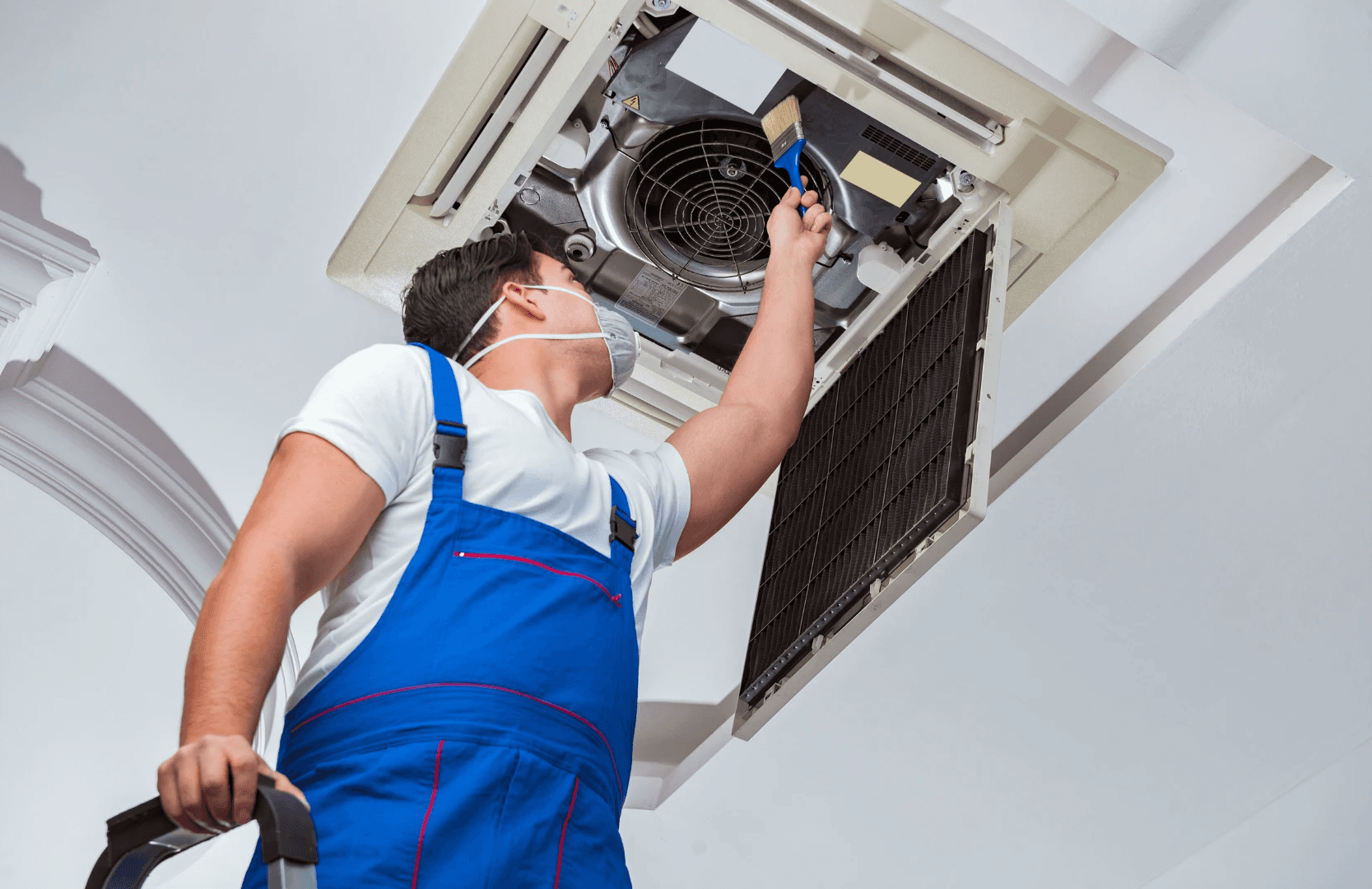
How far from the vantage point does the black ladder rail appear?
0.84 metres

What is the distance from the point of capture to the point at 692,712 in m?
3.04

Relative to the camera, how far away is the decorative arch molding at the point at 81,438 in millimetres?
2229

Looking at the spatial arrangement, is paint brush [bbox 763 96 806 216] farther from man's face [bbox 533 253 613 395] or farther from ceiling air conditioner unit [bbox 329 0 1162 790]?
man's face [bbox 533 253 613 395]

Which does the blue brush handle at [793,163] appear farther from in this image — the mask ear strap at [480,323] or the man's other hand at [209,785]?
the man's other hand at [209,785]

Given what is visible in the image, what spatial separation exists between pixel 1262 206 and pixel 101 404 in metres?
2.24

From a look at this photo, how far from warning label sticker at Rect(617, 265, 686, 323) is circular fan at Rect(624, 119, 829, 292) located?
22 millimetres

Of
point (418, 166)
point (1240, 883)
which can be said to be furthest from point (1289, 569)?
point (418, 166)

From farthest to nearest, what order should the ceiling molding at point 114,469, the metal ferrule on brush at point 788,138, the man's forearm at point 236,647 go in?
the ceiling molding at point 114,469 → the metal ferrule on brush at point 788,138 → the man's forearm at point 236,647

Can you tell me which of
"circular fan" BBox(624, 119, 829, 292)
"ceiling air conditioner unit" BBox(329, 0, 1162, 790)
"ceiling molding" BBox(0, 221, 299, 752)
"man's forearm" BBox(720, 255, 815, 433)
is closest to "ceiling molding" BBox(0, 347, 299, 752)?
"ceiling molding" BBox(0, 221, 299, 752)

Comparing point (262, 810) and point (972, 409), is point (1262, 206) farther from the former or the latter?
point (262, 810)

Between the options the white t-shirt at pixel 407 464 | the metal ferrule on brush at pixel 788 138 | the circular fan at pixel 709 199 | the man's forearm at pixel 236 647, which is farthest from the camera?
the circular fan at pixel 709 199

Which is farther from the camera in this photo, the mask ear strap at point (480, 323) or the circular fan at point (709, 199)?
the circular fan at point (709, 199)

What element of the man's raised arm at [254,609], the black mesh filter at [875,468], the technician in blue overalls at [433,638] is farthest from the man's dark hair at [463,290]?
the black mesh filter at [875,468]

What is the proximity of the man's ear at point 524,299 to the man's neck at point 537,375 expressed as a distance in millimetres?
49
